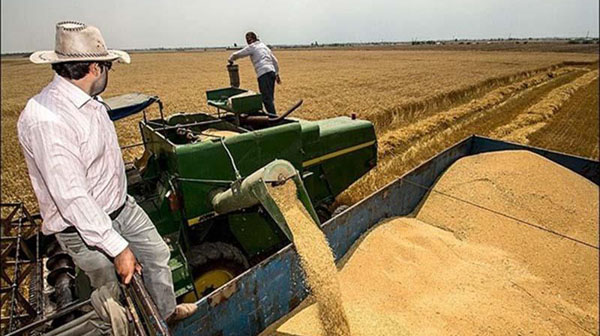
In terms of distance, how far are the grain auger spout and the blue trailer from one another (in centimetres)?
39

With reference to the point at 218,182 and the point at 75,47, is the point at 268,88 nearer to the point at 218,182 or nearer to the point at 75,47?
the point at 218,182

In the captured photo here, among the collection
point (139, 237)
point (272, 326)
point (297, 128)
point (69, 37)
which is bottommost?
point (272, 326)

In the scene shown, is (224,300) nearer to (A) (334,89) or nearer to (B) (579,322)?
(B) (579,322)

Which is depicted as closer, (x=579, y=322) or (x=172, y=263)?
(x=172, y=263)

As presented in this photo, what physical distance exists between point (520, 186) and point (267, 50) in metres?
4.28

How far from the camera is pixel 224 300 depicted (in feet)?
8.55

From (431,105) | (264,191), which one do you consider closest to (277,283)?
(264,191)

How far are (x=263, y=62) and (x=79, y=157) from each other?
13.8 feet

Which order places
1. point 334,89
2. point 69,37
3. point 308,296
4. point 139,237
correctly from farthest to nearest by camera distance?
point 334,89, point 308,296, point 139,237, point 69,37

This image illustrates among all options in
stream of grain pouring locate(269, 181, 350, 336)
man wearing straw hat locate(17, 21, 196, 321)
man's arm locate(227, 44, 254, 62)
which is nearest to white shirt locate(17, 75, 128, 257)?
man wearing straw hat locate(17, 21, 196, 321)

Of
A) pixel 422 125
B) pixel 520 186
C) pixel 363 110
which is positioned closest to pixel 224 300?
pixel 520 186

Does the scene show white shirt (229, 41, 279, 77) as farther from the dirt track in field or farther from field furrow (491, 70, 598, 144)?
field furrow (491, 70, 598, 144)

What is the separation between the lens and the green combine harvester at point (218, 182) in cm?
291

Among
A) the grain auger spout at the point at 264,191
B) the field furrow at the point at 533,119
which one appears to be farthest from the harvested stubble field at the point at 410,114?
the grain auger spout at the point at 264,191
